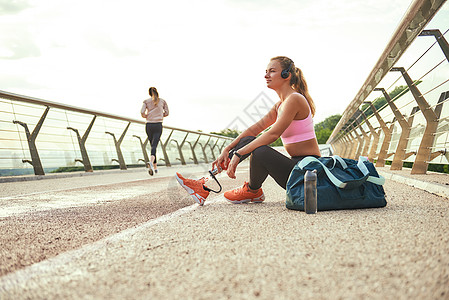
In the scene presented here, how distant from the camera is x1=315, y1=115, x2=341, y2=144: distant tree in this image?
11218cm

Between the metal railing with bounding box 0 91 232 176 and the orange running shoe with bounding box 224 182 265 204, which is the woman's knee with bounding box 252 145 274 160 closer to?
the orange running shoe with bounding box 224 182 265 204

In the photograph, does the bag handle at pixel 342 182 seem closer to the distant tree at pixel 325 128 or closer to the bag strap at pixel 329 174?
the bag strap at pixel 329 174

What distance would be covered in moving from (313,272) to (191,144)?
20.6 meters

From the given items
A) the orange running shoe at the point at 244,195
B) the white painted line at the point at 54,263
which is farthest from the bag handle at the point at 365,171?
the white painted line at the point at 54,263

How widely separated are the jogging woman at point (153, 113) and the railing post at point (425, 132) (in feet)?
19.3

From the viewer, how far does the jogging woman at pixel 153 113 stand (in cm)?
973

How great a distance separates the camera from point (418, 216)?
260 cm

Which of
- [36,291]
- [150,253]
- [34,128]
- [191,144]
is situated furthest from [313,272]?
[191,144]

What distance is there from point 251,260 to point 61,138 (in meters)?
9.60

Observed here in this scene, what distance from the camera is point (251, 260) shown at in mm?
1607

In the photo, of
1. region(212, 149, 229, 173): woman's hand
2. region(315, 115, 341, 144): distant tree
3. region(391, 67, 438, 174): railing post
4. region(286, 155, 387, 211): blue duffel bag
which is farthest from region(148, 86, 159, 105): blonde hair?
region(315, 115, 341, 144): distant tree

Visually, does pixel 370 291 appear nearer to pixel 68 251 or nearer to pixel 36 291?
pixel 36 291

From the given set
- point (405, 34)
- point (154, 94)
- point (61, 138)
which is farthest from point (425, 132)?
point (61, 138)

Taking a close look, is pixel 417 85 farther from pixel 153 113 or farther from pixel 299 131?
pixel 153 113
